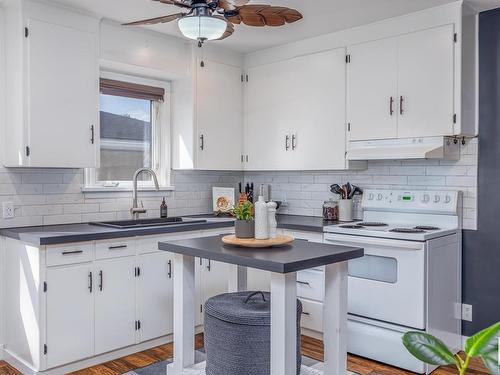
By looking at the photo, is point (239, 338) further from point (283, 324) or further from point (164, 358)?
point (164, 358)

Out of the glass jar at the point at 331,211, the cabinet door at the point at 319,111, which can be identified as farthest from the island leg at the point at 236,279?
the cabinet door at the point at 319,111

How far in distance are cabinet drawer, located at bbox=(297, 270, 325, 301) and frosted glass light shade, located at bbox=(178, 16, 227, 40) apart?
6.63ft

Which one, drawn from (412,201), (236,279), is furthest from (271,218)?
(412,201)

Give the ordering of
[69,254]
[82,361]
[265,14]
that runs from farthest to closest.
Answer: [82,361], [69,254], [265,14]

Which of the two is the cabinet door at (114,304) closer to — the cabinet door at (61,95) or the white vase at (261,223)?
the cabinet door at (61,95)

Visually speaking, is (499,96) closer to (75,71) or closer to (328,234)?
(328,234)

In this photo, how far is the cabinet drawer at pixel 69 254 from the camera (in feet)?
9.11

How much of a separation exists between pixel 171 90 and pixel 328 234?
6.40ft

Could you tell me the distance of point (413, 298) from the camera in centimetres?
295

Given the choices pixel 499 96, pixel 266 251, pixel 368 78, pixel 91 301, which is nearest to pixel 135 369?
pixel 91 301

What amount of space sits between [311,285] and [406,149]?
123cm

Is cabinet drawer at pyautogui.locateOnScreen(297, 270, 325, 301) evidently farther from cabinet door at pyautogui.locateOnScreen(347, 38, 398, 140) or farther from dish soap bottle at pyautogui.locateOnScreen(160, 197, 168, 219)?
dish soap bottle at pyautogui.locateOnScreen(160, 197, 168, 219)

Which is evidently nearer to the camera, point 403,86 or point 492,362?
point 492,362

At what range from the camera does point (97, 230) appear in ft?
10.1
